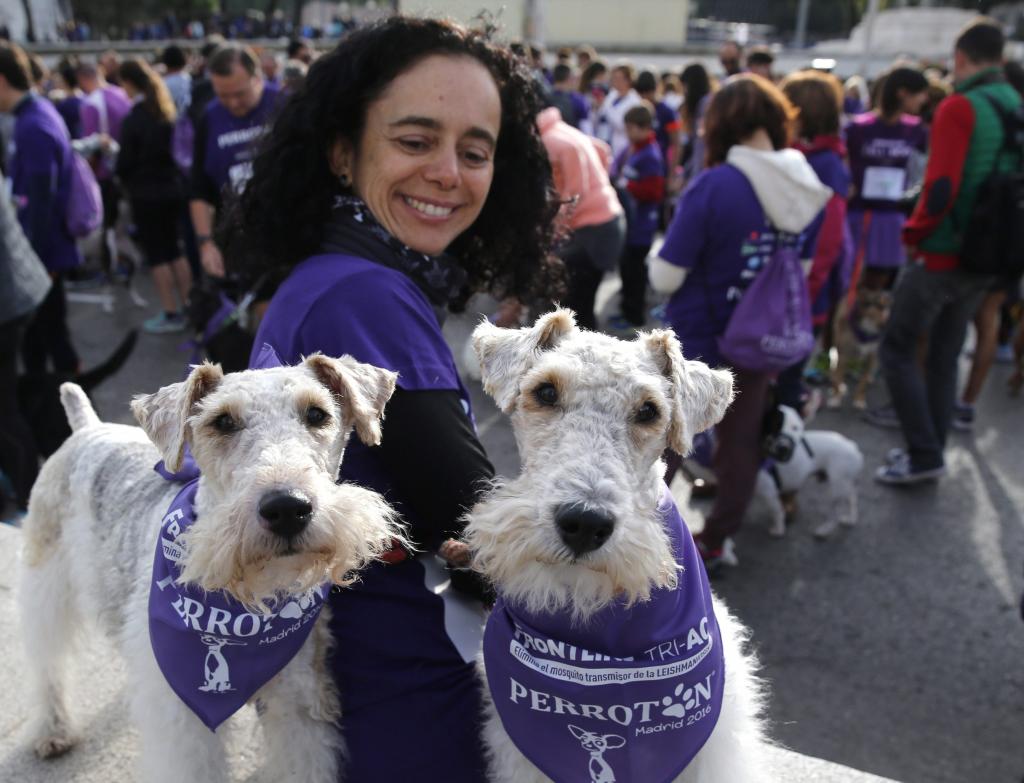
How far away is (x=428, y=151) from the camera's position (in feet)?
8.59

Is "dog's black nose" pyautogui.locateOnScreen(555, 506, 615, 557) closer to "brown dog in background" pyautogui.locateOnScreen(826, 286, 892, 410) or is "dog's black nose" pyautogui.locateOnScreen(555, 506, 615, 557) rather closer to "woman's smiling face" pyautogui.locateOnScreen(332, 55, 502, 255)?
"woman's smiling face" pyautogui.locateOnScreen(332, 55, 502, 255)

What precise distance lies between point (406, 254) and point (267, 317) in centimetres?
48

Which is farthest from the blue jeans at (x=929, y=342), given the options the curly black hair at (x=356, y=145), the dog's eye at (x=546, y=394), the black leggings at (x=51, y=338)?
the black leggings at (x=51, y=338)

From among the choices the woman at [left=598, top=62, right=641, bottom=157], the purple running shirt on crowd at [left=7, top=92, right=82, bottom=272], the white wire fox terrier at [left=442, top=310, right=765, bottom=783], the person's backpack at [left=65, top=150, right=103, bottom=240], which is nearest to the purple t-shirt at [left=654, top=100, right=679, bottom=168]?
the woman at [left=598, top=62, right=641, bottom=157]

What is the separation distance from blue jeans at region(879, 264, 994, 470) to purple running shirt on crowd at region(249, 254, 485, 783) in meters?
4.86

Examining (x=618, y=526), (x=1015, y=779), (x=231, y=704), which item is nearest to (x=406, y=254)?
(x=618, y=526)

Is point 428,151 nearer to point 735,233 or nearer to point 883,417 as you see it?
point 735,233

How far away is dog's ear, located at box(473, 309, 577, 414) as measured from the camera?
7.28 ft

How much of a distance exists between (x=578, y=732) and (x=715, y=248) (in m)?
3.24

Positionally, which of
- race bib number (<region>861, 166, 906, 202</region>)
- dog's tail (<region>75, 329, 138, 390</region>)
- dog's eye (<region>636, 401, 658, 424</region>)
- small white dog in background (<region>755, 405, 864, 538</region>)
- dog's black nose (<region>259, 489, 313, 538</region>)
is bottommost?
small white dog in background (<region>755, 405, 864, 538</region>)

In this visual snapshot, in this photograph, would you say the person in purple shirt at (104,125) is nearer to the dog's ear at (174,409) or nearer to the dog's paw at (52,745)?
the dog's paw at (52,745)

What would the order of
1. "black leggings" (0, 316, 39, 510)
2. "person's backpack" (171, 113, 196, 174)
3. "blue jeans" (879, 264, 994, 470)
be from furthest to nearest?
"person's backpack" (171, 113, 196, 174) < "blue jeans" (879, 264, 994, 470) < "black leggings" (0, 316, 39, 510)

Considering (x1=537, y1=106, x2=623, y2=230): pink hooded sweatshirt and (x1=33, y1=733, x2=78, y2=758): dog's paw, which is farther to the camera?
(x1=537, y1=106, x2=623, y2=230): pink hooded sweatshirt

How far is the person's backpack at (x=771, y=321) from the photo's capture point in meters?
4.52
